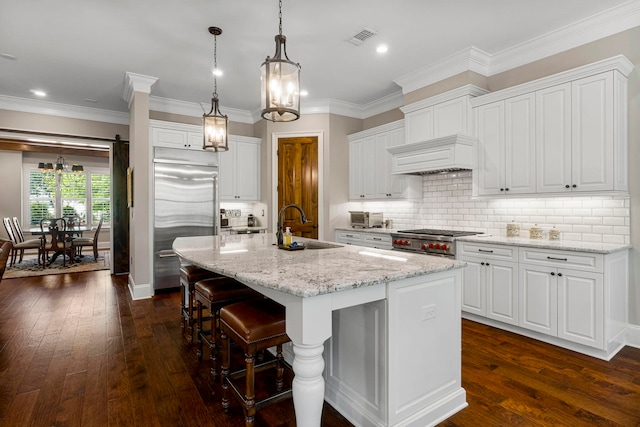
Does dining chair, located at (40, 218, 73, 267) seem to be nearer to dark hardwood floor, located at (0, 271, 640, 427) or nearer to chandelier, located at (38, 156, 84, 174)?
chandelier, located at (38, 156, 84, 174)

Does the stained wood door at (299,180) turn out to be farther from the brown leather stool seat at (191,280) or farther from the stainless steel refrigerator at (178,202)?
the brown leather stool seat at (191,280)

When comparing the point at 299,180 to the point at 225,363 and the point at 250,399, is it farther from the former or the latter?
the point at 250,399

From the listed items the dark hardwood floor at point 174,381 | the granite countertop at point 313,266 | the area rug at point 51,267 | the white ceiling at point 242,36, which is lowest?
the dark hardwood floor at point 174,381

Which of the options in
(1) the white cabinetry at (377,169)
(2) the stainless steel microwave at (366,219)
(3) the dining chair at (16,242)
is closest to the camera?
(1) the white cabinetry at (377,169)

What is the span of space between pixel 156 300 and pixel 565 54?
5.45m

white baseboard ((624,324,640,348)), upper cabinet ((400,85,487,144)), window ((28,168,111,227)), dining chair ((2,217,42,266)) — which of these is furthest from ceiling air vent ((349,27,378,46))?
window ((28,168,111,227))

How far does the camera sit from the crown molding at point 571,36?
9.61 ft

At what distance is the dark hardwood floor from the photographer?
196cm

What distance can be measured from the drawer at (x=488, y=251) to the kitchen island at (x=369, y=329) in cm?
149

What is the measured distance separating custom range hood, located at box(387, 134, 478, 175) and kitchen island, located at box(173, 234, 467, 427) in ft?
6.54

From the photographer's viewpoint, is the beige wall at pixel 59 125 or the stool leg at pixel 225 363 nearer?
the stool leg at pixel 225 363

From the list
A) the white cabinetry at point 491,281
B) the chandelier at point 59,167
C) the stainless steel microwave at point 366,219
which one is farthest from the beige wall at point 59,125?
the white cabinetry at point 491,281

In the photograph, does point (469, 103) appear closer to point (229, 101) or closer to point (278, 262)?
point (278, 262)

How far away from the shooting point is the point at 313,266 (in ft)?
6.12
